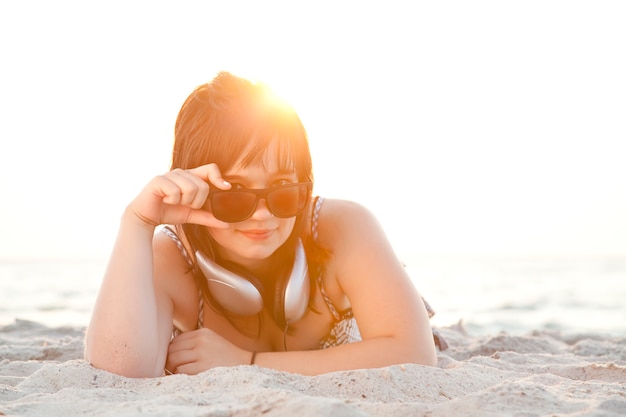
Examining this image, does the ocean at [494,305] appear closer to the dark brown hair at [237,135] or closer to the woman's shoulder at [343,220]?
the woman's shoulder at [343,220]

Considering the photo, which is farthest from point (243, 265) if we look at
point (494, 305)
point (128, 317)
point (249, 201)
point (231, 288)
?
point (494, 305)

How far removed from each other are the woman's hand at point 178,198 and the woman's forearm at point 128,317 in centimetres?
11

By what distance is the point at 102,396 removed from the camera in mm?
1952

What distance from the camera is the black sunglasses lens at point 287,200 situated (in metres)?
2.46

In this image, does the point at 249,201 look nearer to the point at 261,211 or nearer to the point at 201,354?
the point at 261,211

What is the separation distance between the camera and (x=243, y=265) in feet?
9.41

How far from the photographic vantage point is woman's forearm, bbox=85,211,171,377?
2.37 meters

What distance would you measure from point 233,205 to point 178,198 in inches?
8.6

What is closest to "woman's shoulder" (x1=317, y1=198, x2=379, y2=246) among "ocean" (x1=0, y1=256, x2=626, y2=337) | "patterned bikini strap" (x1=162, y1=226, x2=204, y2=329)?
"patterned bikini strap" (x1=162, y1=226, x2=204, y2=329)

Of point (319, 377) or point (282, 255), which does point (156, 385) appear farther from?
point (282, 255)

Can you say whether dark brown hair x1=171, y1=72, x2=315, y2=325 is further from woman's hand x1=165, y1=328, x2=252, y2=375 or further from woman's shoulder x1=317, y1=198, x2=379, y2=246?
woman's hand x1=165, y1=328, x2=252, y2=375

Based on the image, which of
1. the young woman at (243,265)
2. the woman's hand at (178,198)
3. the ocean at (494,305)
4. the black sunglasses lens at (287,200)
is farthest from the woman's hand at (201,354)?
the ocean at (494,305)

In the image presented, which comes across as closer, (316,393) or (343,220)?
(316,393)

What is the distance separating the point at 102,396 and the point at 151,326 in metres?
0.51
